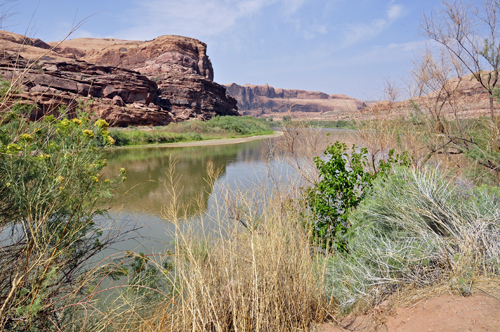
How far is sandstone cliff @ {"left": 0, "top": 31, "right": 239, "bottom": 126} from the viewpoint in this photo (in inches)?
1089

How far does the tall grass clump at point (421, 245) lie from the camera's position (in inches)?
92.0

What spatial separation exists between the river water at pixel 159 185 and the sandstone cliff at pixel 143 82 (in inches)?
166

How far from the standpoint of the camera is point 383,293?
8.64ft

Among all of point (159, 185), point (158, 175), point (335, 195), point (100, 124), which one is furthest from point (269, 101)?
point (100, 124)

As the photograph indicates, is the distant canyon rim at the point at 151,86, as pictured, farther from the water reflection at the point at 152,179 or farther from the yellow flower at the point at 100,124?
the water reflection at the point at 152,179

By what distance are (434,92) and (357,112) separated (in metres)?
1.83

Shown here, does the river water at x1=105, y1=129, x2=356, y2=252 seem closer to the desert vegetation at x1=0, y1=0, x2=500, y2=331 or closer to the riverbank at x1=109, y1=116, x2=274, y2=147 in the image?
the desert vegetation at x1=0, y1=0, x2=500, y2=331

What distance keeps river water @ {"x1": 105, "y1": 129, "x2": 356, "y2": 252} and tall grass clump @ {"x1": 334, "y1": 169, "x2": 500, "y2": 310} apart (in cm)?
165

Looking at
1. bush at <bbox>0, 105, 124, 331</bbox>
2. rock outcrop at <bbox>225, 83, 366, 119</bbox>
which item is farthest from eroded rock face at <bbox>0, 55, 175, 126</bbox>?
rock outcrop at <bbox>225, 83, 366, 119</bbox>

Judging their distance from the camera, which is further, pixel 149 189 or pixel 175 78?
pixel 175 78

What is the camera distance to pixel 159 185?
1039 cm

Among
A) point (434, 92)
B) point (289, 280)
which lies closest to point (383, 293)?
point (289, 280)

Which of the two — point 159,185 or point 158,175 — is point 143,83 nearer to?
point 158,175

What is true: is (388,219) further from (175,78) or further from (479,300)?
(175,78)
